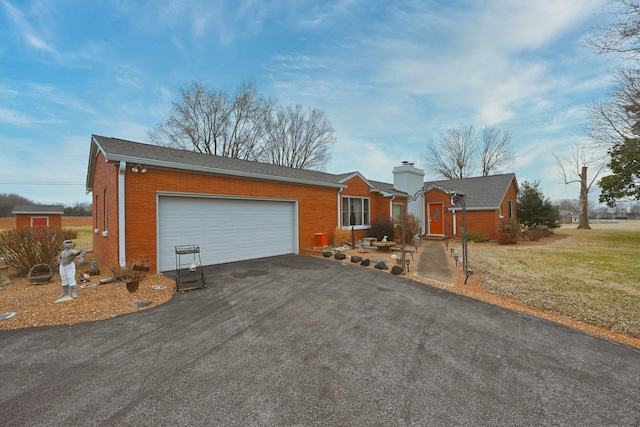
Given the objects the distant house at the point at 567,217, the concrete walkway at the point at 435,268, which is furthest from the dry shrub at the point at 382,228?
the distant house at the point at 567,217

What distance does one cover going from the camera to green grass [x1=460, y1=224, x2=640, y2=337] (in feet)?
17.0

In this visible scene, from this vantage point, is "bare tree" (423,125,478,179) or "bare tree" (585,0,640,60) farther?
"bare tree" (423,125,478,179)

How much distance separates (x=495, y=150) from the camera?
33.1 m

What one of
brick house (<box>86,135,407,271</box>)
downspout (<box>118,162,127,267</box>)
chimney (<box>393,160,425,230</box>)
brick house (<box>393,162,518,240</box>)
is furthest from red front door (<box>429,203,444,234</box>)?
downspout (<box>118,162,127,267</box>)

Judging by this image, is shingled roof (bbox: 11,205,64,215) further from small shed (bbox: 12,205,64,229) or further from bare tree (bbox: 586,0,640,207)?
bare tree (bbox: 586,0,640,207)

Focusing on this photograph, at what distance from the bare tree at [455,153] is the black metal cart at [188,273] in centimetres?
3410

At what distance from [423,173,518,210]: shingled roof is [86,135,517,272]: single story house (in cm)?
583

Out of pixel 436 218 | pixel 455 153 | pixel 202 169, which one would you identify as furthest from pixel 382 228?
pixel 455 153

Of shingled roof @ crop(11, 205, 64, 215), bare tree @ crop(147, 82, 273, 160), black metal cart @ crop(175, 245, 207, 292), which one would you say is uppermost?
bare tree @ crop(147, 82, 273, 160)

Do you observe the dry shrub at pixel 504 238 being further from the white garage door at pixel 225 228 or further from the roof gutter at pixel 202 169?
the white garage door at pixel 225 228

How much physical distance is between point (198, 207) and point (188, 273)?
227 cm

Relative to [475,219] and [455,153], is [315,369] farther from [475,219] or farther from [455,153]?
[455,153]

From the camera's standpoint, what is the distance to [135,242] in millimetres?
7691

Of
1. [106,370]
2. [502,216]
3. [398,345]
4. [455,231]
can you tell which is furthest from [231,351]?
[502,216]
